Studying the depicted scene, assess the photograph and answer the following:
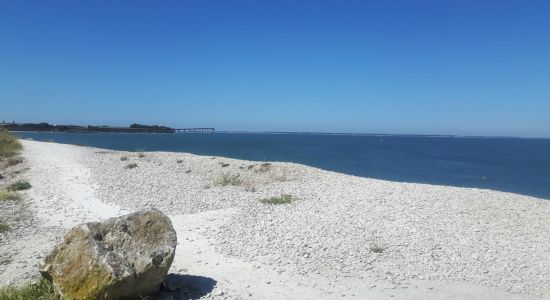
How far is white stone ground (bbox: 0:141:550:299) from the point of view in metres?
9.14

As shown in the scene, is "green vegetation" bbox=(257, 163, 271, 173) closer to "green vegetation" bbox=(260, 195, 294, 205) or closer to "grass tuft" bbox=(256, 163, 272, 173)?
"grass tuft" bbox=(256, 163, 272, 173)

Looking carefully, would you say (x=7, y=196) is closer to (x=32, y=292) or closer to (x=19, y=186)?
(x=19, y=186)

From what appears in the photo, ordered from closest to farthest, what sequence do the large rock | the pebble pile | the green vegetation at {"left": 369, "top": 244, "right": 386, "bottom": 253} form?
the large rock → the pebble pile → the green vegetation at {"left": 369, "top": 244, "right": 386, "bottom": 253}

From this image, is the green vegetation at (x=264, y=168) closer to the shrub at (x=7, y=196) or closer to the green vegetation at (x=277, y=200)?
the green vegetation at (x=277, y=200)

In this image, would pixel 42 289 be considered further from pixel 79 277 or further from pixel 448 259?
pixel 448 259

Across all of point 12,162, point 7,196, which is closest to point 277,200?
point 7,196

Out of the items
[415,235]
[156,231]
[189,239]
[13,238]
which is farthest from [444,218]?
[13,238]

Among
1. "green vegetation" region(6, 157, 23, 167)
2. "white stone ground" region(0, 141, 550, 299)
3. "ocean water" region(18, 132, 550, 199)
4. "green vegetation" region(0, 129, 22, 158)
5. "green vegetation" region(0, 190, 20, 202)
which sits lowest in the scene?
"ocean water" region(18, 132, 550, 199)

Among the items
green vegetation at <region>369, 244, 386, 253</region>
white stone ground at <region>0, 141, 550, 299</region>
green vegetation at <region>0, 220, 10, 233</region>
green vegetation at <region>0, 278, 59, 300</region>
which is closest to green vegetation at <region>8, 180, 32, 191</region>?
white stone ground at <region>0, 141, 550, 299</region>

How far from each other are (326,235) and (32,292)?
7.46 m

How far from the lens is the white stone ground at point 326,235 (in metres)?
9.14

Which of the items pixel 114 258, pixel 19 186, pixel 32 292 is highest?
pixel 114 258

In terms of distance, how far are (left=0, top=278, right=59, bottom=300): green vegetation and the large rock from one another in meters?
0.31

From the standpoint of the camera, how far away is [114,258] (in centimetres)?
750
